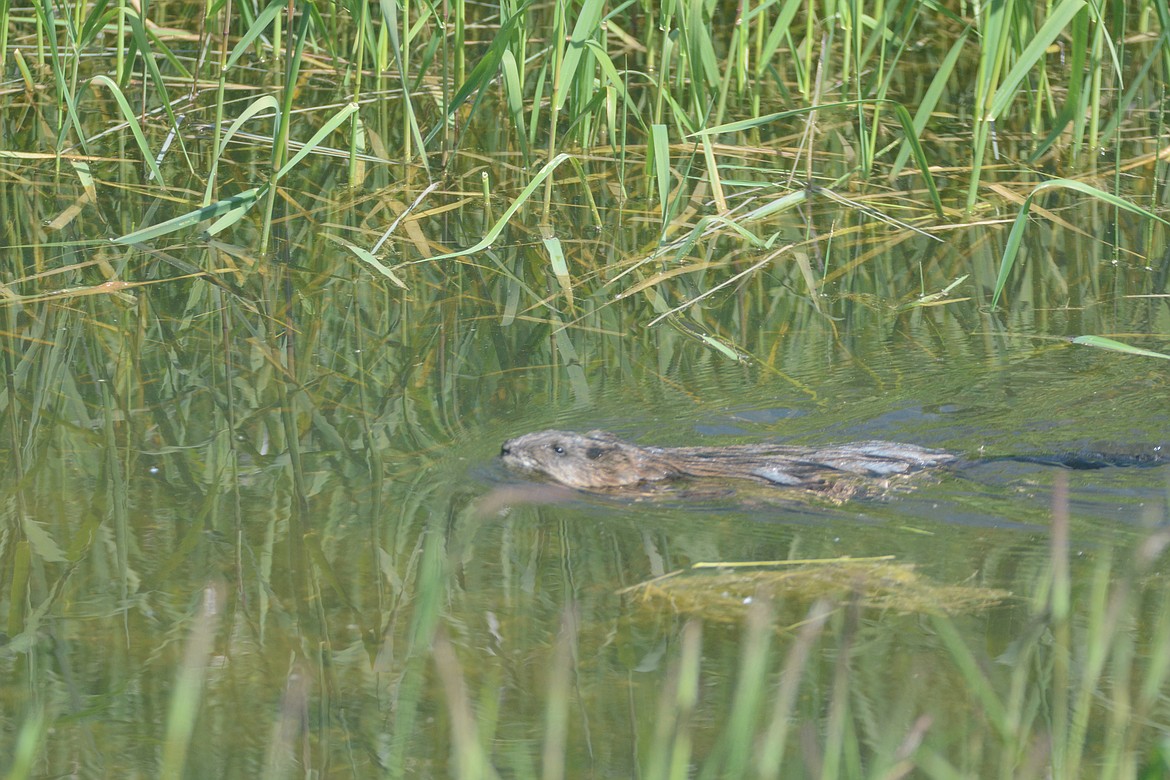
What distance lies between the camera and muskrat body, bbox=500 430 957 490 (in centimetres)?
420

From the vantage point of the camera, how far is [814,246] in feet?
19.9

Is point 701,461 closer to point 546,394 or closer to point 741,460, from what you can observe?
point 741,460

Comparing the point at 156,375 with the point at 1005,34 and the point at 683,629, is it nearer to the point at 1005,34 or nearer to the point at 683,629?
the point at 683,629

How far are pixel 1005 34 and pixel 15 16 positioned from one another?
202 inches

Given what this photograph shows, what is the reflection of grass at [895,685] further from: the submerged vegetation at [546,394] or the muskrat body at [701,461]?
the muskrat body at [701,461]

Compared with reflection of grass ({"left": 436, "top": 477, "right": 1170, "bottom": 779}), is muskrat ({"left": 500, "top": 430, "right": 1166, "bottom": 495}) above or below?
below

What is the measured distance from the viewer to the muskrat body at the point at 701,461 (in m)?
4.20

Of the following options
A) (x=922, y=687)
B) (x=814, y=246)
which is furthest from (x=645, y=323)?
(x=922, y=687)

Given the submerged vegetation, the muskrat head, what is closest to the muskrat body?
the muskrat head

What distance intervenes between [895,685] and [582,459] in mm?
1502

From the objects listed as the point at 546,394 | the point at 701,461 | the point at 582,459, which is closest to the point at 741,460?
the point at 701,461

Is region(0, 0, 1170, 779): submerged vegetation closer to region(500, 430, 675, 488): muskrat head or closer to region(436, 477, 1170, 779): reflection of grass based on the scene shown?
region(436, 477, 1170, 779): reflection of grass

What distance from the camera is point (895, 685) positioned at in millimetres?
2939

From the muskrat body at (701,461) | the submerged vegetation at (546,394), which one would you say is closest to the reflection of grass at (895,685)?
the submerged vegetation at (546,394)
